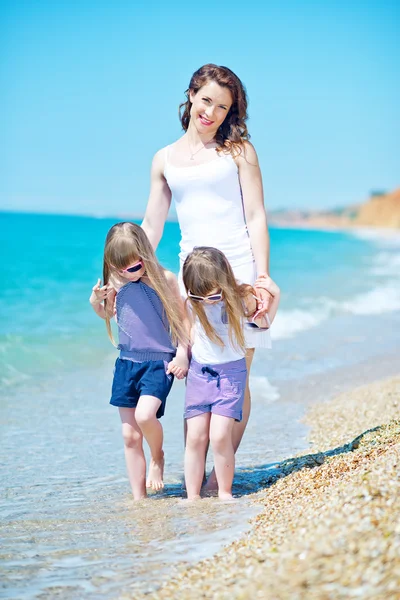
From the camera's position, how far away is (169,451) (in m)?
5.18

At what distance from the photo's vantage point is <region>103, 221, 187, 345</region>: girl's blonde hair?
3852 millimetres

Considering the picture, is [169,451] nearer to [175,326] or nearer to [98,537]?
[175,326]

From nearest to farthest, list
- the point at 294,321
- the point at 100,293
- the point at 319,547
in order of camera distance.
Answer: the point at 319,547, the point at 100,293, the point at 294,321

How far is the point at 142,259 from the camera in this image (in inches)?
154

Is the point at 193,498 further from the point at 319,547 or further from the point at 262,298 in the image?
the point at 319,547

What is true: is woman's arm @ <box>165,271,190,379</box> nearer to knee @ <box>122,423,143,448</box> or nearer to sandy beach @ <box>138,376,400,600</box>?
knee @ <box>122,423,143,448</box>

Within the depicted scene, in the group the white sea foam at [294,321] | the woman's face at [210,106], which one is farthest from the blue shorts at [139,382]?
the white sea foam at [294,321]

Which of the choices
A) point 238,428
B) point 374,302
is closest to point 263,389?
point 238,428

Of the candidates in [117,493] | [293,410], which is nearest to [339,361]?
[293,410]

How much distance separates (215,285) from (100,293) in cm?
66

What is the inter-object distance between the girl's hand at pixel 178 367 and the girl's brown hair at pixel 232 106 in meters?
1.14

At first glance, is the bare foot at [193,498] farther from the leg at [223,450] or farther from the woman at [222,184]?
the woman at [222,184]

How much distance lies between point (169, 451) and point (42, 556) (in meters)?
2.19

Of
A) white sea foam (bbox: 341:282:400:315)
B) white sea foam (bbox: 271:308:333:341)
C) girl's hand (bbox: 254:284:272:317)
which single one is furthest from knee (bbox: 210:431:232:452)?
white sea foam (bbox: 341:282:400:315)
